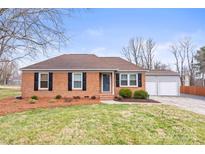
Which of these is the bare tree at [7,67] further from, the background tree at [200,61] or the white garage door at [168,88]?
the background tree at [200,61]

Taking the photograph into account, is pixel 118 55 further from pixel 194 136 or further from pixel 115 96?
pixel 194 136

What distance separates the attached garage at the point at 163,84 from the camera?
68.5 ft

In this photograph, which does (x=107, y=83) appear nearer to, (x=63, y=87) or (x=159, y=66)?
(x=63, y=87)

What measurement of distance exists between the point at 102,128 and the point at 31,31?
197 inches

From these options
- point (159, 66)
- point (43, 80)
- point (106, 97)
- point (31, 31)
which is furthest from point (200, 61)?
point (31, 31)

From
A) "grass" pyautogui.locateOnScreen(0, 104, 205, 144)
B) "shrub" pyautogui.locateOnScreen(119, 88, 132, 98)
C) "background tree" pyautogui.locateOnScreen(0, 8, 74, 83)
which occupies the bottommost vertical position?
"grass" pyautogui.locateOnScreen(0, 104, 205, 144)

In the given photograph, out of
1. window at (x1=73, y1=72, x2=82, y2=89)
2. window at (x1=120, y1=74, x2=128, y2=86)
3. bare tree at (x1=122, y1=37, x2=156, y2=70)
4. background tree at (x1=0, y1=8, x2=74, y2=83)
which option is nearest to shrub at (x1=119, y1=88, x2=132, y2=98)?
window at (x1=120, y1=74, x2=128, y2=86)

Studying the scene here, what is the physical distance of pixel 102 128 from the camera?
6.59 metres

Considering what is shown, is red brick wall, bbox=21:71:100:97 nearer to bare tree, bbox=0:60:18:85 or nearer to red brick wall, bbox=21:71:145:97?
red brick wall, bbox=21:71:145:97

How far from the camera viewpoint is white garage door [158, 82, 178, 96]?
20859 millimetres

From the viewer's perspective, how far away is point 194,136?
20.6 ft

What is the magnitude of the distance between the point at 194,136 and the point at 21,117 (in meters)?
5.36
